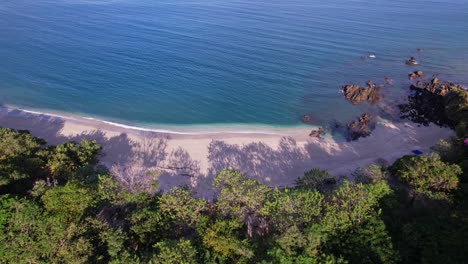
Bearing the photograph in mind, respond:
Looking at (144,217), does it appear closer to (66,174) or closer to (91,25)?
(66,174)

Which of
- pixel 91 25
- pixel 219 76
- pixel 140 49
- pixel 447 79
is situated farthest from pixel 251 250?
pixel 91 25

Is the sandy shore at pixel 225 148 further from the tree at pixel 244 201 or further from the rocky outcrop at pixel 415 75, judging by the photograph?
the rocky outcrop at pixel 415 75

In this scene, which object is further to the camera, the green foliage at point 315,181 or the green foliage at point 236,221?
the green foliage at point 315,181

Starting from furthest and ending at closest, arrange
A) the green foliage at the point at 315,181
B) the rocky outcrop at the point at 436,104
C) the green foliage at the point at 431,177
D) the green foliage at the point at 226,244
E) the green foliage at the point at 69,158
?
the rocky outcrop at the point at 436,104
the green foliage at the point at 69,158
the green foliage at the point at 315,181
the green foliage at the point at 431,177
the green foliage at the point at 226,244

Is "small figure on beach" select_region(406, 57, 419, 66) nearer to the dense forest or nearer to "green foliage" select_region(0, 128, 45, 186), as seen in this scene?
the dense forest

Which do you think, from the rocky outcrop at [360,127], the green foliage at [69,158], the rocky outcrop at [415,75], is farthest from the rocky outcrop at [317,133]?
the green foliage at [69,158]

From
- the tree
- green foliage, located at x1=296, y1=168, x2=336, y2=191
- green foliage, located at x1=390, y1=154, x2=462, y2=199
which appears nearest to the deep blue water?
green foliage, located at x1=296, y1=168, x2=336, y2=191
